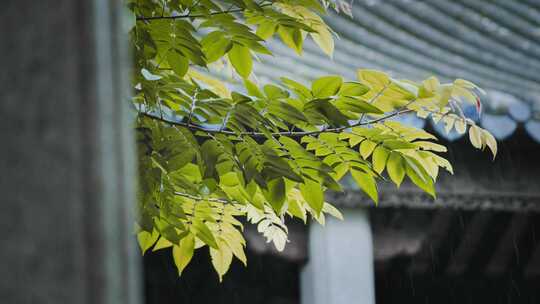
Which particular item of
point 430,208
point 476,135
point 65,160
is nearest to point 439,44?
point 430,208

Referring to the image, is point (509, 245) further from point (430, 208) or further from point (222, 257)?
point (222, 257)

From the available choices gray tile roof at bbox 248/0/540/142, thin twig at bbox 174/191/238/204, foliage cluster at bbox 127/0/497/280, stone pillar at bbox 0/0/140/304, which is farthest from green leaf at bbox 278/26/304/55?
gray tile roof at bbox 248/0/540/142

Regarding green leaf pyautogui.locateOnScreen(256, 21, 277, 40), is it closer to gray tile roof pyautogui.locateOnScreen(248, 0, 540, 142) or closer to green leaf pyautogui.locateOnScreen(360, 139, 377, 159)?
green leaf pyautogui.locateOnScreen(360, 139, 377, 159)

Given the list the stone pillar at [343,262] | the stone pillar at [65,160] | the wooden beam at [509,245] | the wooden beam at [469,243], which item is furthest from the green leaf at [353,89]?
the wooden beam at [509,245]

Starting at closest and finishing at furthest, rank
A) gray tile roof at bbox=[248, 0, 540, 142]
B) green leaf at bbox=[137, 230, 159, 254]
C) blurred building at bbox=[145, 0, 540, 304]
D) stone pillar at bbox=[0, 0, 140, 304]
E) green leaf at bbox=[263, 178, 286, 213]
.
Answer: stone pillar at bbox=[0, 0, 140, 304], green leaf at bbox=[263, 178, 286, 213], green leaf at bbox=[137, 230, 159, 254], blurred building at bbox=[145, 0, 540, 304], gray tile roof at bbox=[248, 0, 540, 142]

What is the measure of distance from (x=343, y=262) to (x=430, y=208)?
62 cm

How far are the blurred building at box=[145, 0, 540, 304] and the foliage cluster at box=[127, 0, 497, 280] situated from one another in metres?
2.00

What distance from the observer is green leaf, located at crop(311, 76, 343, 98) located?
1189 millimetres

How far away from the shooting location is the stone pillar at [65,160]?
0.33 m

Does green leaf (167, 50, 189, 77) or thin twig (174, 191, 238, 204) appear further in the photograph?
thin twig (174, 191, 238, 204)

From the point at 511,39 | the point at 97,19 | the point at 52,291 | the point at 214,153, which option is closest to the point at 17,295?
the point at 52,291

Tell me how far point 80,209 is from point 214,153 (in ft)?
2.76

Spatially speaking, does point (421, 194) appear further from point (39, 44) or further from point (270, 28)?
point (39, 44)

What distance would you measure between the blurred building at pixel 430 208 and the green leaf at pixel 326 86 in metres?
2.12
